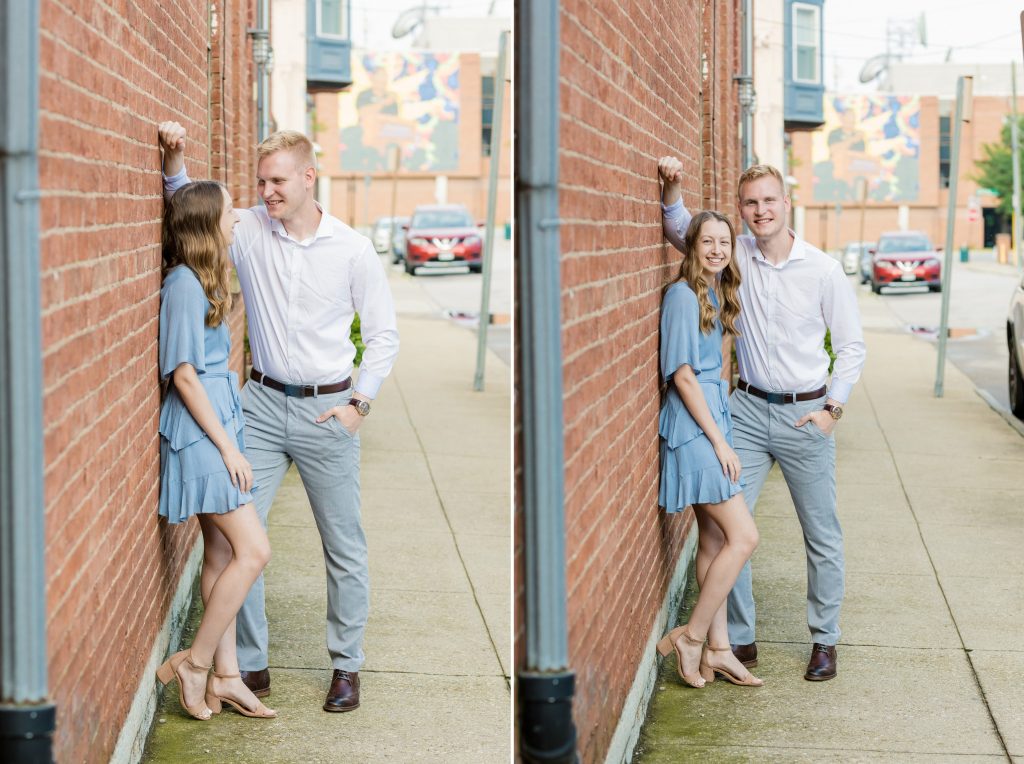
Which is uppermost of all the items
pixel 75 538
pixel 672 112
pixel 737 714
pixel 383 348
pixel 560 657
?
pixel 672 112

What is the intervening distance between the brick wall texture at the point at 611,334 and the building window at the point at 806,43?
99.3 ft

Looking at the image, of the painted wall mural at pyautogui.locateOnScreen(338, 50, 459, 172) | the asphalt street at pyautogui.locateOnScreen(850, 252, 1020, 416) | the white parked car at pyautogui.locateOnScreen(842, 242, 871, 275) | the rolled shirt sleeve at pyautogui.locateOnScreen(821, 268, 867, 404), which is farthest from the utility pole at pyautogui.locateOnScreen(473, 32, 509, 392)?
the painted wall mural at pyautogui.locateOnScreen(338, 50, 459, 172)

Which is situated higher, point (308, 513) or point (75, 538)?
point (75, 538)

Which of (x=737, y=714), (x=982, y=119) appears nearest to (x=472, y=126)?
(x=982, y=119)

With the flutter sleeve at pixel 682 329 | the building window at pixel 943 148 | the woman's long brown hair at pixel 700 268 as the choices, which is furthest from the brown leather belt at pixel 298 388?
the building window at pixel 943 148

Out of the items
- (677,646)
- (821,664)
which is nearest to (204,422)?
(677,646)

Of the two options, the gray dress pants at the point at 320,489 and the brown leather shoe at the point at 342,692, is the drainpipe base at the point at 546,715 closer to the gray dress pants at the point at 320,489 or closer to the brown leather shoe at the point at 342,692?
the gray dress pants at the point at 320,489

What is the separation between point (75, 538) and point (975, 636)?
4406 millimetres

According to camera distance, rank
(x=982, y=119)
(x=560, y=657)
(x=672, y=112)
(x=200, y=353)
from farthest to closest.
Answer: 1. (x=982, y=119)
2. (x=672, y=112)
3. (x=200, y=353)
4. (x=560, y=657)

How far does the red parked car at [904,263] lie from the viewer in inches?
1495

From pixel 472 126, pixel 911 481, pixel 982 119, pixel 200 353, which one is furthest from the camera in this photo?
pixel 982 119

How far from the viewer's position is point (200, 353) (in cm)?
497

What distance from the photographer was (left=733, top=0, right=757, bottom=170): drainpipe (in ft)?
36.7

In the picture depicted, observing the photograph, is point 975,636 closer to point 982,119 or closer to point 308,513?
point 308,513
